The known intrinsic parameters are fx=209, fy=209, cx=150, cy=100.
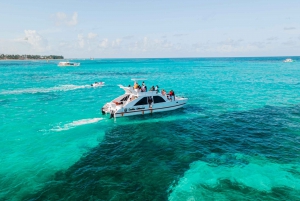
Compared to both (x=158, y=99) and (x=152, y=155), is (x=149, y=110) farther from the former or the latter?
(x=152, y=155)

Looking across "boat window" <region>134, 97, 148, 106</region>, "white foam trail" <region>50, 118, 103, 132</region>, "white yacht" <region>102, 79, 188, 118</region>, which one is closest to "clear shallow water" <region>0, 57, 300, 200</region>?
"white foam trail" <region>50, 118, 103, 132</region>

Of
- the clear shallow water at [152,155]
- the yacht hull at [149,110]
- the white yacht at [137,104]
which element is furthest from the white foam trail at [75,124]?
the yacht hull at [149,110]

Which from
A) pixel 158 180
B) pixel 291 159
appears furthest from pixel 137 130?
pixel 291 159

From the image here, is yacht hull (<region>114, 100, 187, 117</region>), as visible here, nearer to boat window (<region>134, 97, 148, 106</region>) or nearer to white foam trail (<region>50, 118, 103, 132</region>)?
boat window (<region>134, 97, 148, 106</region>)

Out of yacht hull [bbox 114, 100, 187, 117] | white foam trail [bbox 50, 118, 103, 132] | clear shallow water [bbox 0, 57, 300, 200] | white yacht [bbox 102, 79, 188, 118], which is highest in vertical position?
white yacht [bbox 102, 79, 188, 118]

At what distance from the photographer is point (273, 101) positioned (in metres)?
38.7

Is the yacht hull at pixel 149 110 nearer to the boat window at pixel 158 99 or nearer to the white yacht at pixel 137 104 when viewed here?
the white yacht at pixel 137 104

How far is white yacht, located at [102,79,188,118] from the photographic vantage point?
2914 cm

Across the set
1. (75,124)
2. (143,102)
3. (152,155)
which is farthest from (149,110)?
(152,155)

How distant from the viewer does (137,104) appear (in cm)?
2986

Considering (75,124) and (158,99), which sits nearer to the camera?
(75,124)

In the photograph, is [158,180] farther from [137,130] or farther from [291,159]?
[291,159]

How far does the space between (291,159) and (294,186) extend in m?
4.24

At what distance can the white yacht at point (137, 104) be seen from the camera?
2914 centimetres
